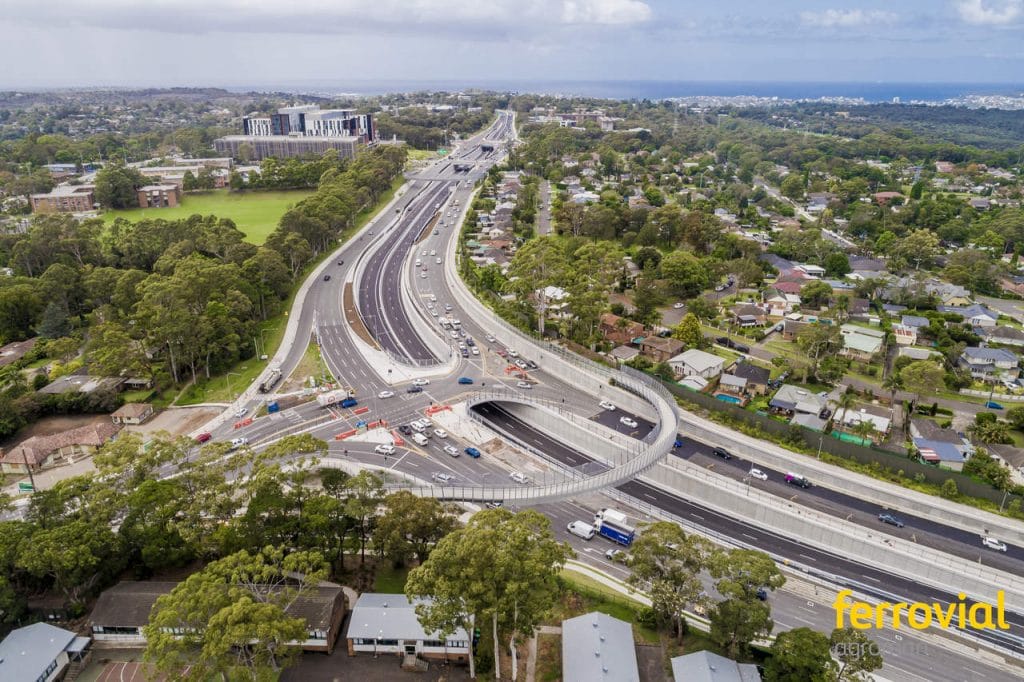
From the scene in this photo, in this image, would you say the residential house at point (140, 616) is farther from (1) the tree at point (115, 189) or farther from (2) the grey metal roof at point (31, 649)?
(1) the tree at point (115, 189)

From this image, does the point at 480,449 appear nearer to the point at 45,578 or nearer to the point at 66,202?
the point at 45,578

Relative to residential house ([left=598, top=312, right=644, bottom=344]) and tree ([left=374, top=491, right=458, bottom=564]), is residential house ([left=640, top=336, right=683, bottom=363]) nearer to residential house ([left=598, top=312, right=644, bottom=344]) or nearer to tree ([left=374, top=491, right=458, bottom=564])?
residential house ([left=598, top=312, right=644, bottom=344])

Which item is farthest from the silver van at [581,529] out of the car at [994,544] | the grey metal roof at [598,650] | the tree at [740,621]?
the car at [994,544]

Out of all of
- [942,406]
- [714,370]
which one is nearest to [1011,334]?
[942,406]

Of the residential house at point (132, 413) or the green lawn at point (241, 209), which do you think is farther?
the green lawn at point (241, 209)

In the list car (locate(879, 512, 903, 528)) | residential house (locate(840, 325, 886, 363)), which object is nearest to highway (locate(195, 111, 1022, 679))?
car (locate(879, 512, 903, 528))

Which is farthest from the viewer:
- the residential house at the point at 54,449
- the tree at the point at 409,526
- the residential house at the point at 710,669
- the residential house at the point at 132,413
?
the residential house at the point at 132,413

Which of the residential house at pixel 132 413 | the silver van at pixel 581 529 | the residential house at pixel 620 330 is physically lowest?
the silver van at pixel 581 529
